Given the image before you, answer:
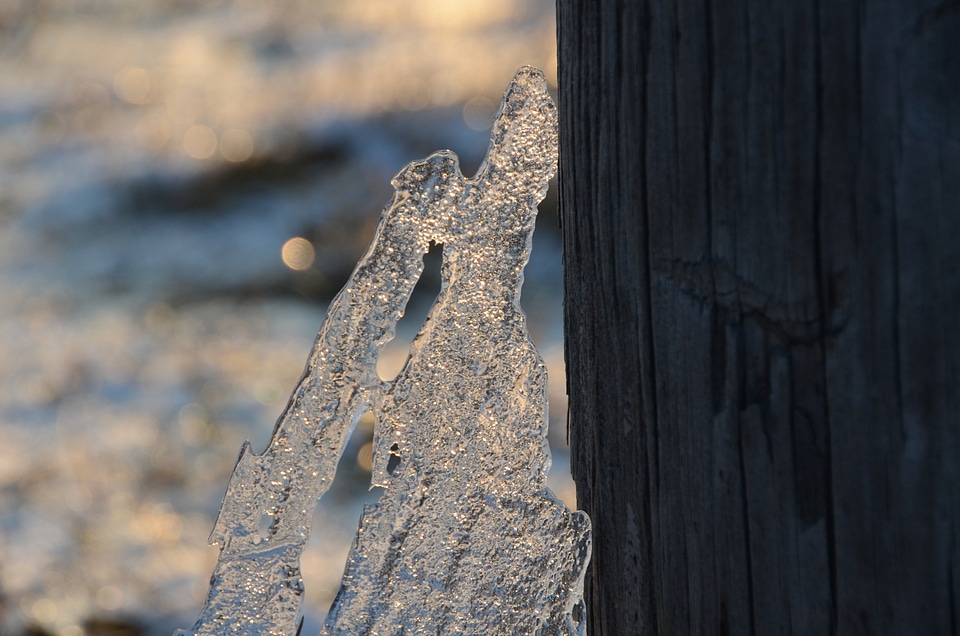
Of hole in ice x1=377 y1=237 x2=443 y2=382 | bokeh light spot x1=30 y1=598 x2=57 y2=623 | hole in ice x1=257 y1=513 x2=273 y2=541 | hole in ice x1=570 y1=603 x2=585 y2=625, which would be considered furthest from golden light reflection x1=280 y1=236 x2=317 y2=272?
hole in ice x1=570 y1=603 x2=585 y2=625

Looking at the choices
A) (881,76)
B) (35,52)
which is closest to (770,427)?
(881,76)

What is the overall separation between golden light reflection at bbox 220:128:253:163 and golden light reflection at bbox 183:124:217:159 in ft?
0.29

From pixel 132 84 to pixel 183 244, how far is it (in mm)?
3105

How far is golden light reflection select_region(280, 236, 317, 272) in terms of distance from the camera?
22.1 ft

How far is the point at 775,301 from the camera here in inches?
34.7

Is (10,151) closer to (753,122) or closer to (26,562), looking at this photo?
(26,562)

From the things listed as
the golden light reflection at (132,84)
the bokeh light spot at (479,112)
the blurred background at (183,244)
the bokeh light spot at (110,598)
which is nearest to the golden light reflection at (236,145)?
the blurred background at (183,244)

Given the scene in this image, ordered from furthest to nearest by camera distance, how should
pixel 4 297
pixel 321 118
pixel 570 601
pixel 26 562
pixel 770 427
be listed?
pixel 321 118 → pixel 4 297 → pixel 26 562 → pixel 570 601 → pixel 770 427

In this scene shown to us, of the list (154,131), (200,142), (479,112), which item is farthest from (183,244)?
(479,112)

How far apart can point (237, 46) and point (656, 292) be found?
936 centimetres

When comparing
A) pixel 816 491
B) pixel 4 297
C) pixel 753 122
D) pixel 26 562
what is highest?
pixel 4 297

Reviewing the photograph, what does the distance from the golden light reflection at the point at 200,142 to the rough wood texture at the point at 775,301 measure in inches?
299

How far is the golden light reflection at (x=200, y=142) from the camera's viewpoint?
8195mm

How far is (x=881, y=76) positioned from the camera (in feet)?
2.56
